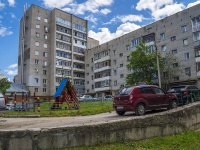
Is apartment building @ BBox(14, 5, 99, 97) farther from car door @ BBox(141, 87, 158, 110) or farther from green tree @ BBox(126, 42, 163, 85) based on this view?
car door @ BBox(141, 87, 158, 110)

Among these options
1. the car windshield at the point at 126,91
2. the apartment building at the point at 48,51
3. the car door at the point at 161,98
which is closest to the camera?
the car windshield at the point at 126,91

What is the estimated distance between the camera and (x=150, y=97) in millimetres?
11945

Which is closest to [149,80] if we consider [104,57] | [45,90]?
[104,57]

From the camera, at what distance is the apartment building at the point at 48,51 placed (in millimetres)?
58047

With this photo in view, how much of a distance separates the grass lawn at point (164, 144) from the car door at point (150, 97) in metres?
2.70

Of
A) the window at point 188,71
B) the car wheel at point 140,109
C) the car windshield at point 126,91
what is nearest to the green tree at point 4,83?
the window at point 188,71

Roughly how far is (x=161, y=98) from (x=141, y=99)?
1.64 meters

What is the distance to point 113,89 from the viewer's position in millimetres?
54406

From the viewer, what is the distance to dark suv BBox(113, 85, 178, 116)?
1139 cm

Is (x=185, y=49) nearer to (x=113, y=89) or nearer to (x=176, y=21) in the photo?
(x=176, y=21)

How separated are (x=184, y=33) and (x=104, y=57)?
23428 millimetres

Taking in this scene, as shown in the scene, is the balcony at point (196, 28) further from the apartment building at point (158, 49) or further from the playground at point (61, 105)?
the playground at point (61, 105)

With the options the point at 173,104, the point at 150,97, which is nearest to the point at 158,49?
the point at 173,104

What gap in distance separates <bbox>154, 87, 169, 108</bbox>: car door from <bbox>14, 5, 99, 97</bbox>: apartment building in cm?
4570
